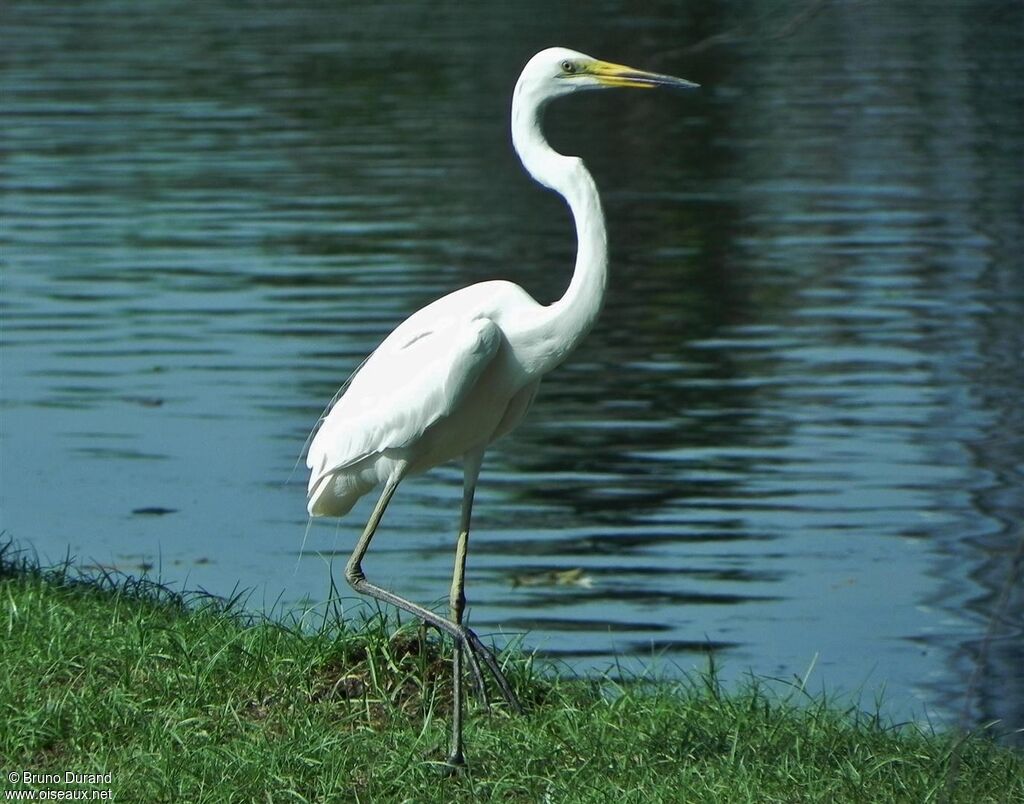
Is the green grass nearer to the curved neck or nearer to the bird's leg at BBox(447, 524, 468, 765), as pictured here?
the bird's leg at BBox(447, 524, 468, 765)

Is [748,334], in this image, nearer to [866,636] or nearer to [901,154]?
[866,636]

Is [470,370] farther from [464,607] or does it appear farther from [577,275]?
[464,607]

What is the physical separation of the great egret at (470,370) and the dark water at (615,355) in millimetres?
700

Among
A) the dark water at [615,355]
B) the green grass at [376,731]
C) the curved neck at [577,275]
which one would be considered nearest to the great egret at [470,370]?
the curved neck at [577,275]

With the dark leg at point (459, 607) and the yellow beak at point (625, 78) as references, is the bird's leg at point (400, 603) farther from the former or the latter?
the yellow beak at point (625, 78)

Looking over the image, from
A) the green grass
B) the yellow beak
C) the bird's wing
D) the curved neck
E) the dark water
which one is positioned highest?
the yellow beak

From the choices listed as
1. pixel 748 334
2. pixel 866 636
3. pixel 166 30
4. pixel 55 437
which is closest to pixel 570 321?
pixel 866 636

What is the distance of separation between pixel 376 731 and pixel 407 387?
946 millimetres

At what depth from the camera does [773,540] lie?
27.5ft

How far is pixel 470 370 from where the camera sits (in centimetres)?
511

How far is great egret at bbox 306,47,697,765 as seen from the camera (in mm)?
5141

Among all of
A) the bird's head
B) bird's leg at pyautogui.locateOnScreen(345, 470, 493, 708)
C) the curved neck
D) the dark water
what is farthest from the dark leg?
the bird's head

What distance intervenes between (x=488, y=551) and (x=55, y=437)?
10.4 feet

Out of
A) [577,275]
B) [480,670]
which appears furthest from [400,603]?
[577,275]
